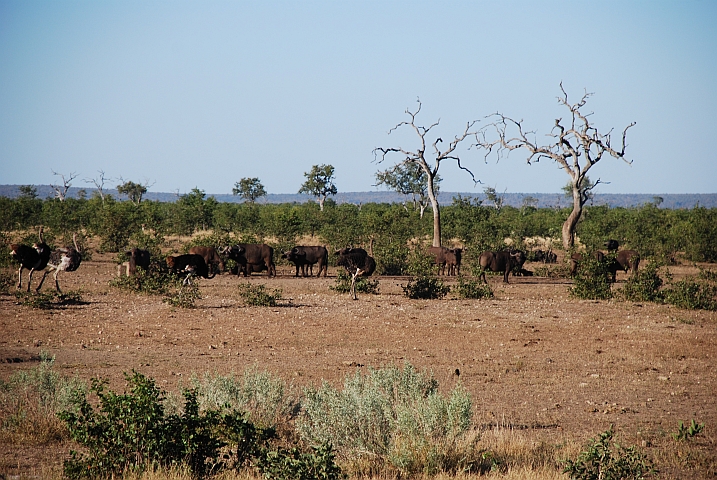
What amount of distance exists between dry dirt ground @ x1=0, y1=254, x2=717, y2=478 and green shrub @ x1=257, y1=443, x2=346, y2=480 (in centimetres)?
223

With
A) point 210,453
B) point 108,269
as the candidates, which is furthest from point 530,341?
point 108,269

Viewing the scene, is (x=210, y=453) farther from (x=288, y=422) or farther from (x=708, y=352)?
(x=708, y=352)

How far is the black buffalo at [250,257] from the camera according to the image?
82.3 feet

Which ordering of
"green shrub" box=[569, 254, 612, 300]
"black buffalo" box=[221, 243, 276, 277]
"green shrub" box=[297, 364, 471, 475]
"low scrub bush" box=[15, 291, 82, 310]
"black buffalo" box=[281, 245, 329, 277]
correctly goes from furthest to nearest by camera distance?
"black buffalo" box=[281, 245, 329, 277], "black buffalo" box=[221, 243, 276, 277], "green shrub" box=[569, 254, 612, 300], "low scrub bush" box=[15, 291, 82, 310], "green shrub" box=[297, 364, 471, 475]

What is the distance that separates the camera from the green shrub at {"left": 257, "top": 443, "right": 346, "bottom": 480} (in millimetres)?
5984

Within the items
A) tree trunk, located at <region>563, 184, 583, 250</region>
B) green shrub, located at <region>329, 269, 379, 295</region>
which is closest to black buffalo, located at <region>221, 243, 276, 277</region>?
green shrub, located at <region>329, 269, 379, 295</region>

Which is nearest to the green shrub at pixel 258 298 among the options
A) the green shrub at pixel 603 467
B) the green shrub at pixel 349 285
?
the green shrub at pixel 349 285

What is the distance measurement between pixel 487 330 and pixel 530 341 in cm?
125

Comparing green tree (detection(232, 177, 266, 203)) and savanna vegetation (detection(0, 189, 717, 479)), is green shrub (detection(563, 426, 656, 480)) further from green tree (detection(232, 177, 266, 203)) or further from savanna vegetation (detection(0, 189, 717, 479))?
green tree (detection(232, 177, 266, 203))

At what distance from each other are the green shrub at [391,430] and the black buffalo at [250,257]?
18.4 meters

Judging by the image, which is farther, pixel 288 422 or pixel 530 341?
pixel 530 341

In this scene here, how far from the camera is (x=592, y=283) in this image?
2038cm

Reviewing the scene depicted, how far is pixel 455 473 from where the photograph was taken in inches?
266

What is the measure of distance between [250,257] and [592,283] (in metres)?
11.5
